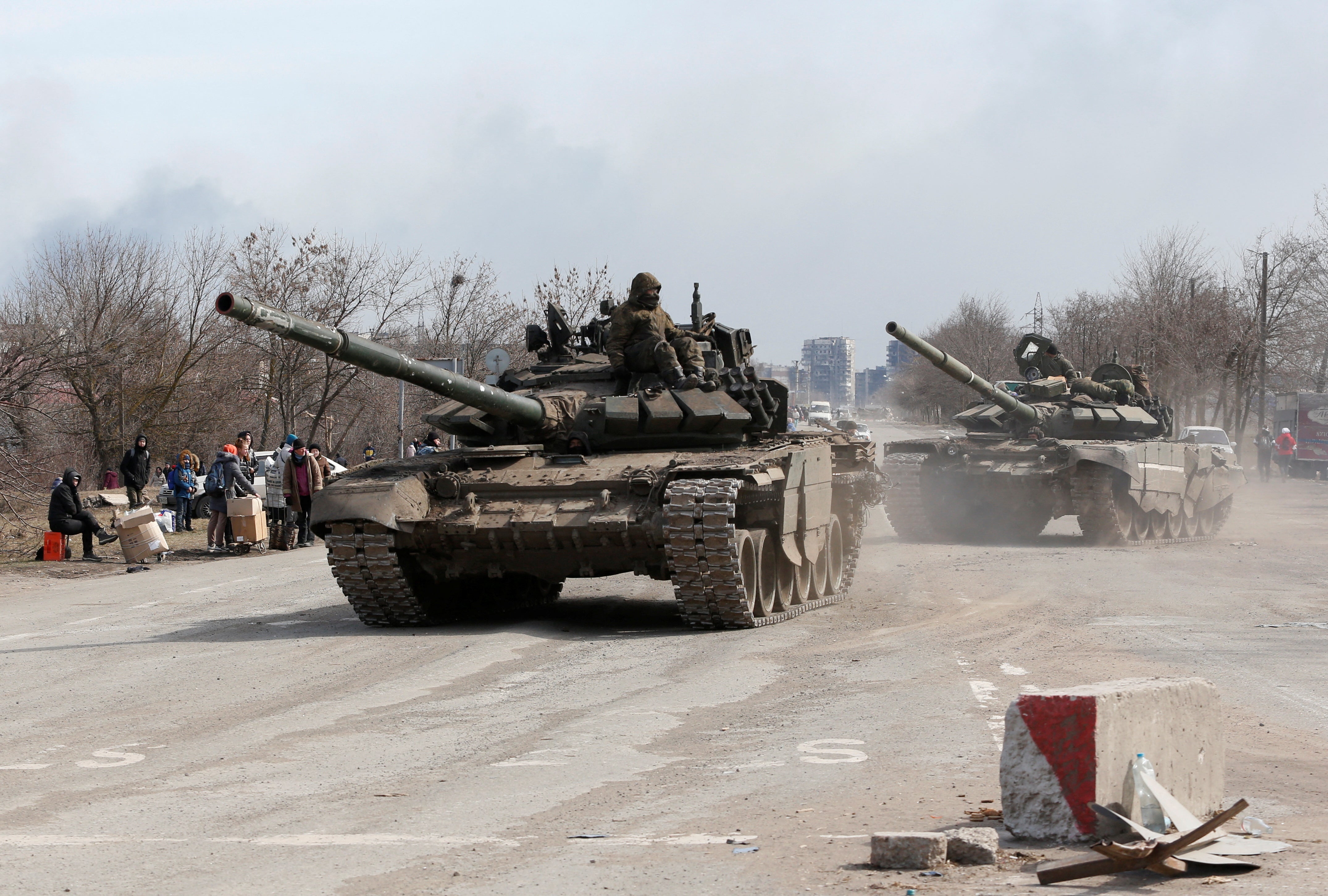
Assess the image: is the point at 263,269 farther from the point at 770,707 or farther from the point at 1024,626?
the point at 770,707

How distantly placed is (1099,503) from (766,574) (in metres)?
9.07

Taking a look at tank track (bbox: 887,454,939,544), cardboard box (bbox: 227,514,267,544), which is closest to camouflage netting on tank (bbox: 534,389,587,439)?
cardboard box (bbox: 227,514,267,544)

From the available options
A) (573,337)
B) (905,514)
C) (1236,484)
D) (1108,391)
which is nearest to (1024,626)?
(573,337)

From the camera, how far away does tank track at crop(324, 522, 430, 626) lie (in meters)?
11.6

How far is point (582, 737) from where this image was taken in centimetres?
747

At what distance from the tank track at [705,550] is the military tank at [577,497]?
1cm

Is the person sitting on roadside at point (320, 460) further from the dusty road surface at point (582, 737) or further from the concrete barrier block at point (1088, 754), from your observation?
the concrete barrier block at point (1088, 754)

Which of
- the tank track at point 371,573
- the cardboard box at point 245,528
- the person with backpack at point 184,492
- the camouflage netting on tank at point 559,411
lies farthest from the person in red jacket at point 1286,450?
the tank track at point 371,573

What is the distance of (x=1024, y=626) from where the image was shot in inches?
468

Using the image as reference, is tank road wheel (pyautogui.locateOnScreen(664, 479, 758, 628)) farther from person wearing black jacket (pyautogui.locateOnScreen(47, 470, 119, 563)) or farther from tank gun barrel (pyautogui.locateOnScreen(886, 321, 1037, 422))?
person wearing black jacket (pyautogui.locateOnScreen(47, 470, 119, 563))

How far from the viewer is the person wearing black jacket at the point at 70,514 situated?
62.4ft

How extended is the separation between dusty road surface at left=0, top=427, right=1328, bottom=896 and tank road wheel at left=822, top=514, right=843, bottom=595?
53 centimetres

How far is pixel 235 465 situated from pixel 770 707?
1416cm

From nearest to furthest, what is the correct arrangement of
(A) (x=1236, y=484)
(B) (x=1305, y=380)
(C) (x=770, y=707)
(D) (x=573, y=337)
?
(C) (x=770, y=707) < (D) (x=573, y=337) < (A) (x=1236, y=484) < (B) (x=1305, y=380)
